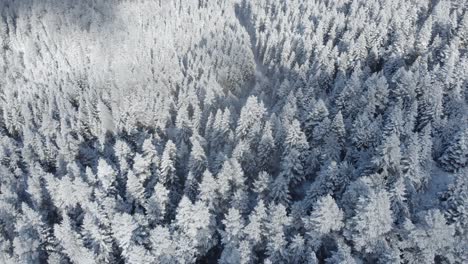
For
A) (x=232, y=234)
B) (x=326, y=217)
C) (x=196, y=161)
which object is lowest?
(x=196, y=161)

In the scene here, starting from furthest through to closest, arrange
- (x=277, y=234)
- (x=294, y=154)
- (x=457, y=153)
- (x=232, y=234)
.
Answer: (x=294, y=154)
(x=457, y=153)
(x=232, y=234)
(x=277, y=234)

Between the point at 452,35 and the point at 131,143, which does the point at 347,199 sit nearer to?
the point at 131,143

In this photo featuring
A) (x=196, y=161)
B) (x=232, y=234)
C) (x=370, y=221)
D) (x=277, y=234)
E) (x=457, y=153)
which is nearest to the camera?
(x=370, y=221)

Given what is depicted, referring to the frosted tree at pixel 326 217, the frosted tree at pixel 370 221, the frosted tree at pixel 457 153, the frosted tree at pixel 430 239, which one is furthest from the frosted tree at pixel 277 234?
the frosted tree at pixel 457 153

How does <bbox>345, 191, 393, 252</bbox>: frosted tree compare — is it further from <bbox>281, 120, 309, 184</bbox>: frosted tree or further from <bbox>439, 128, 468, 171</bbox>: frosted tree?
<bbox>439, 128, 468, 171</bbox>: frosted tree

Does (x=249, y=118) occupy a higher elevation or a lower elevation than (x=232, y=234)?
higher

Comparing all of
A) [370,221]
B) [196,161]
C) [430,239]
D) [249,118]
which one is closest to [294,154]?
[196,161]

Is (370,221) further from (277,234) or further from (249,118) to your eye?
(249,118)

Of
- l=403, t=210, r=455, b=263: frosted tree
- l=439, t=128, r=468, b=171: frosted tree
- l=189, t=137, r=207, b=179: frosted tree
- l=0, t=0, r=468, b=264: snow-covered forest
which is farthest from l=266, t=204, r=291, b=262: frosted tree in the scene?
l=439, t=128, r=468, b=171: frosted tree
